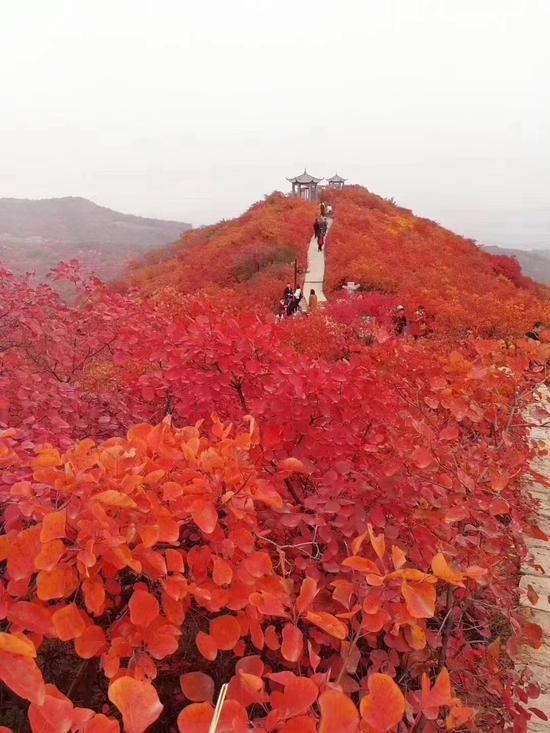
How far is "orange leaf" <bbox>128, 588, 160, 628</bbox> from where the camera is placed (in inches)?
48.6

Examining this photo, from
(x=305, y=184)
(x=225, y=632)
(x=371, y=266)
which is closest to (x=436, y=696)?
(x=225, y=632)

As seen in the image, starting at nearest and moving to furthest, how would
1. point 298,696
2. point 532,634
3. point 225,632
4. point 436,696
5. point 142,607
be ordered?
point 298,696
point 436,696
point 142,607
point 225,632
point 532,634

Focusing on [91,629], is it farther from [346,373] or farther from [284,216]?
[284,216]

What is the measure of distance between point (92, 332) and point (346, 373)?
2582 mm

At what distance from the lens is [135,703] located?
839 mm

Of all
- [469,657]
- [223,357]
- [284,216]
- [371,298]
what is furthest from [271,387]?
[284,216]

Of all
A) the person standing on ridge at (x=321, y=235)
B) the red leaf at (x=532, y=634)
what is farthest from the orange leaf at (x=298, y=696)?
the person standing on ridge at (x=321, y=235)

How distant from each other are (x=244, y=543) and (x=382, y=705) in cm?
64

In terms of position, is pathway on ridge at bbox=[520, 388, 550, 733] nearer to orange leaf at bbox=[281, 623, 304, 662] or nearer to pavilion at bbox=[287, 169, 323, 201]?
orange leaf at bbox=[281, 623, 304, 662]

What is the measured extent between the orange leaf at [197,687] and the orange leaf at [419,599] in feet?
1.72

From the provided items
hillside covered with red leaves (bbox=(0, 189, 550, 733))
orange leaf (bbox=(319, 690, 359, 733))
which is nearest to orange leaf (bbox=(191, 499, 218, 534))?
hillside covered with red leaves (bbox=(0, 189, 550, 733))

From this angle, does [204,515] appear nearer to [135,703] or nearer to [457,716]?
[135,703]

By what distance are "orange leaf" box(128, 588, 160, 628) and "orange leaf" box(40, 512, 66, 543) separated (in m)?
0.24

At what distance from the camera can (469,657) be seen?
2.60 m
